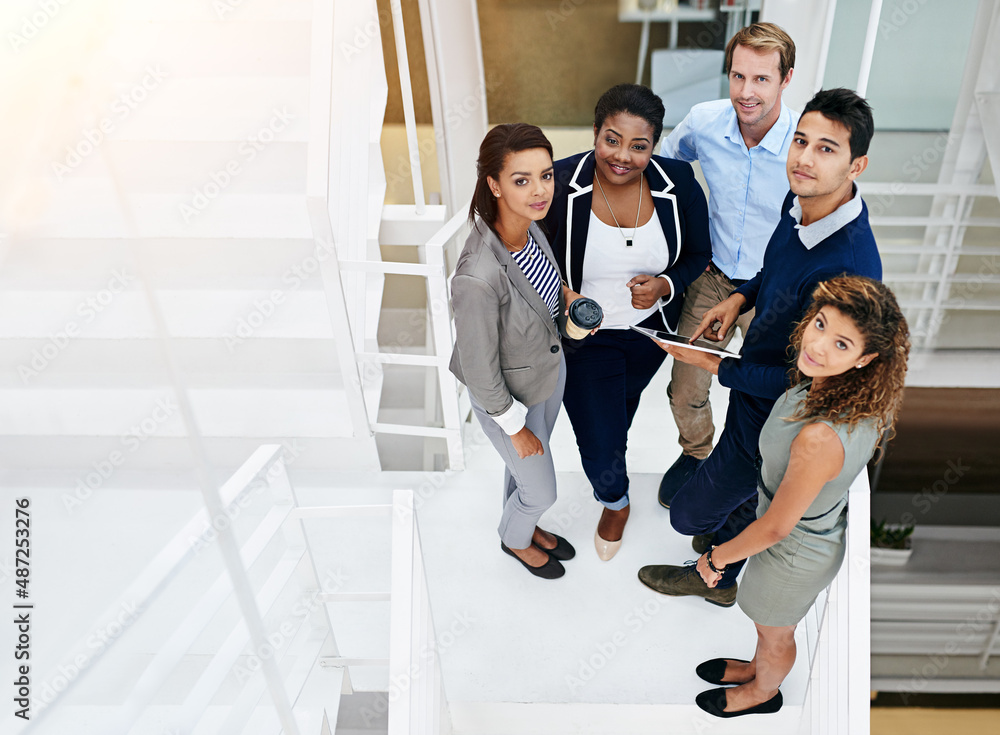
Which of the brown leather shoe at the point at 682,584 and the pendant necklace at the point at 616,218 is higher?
the pendant necklace at the point at 616,218

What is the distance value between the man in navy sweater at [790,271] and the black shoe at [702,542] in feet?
0.88

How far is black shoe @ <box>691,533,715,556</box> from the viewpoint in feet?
6.72

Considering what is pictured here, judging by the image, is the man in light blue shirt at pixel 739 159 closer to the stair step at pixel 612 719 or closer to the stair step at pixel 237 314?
the stair step at pixel 612 719

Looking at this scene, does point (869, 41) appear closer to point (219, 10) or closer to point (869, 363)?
point (869, 363)

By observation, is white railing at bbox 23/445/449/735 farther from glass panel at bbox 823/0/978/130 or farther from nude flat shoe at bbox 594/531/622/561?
glass panel at bbox 823/0/978/130

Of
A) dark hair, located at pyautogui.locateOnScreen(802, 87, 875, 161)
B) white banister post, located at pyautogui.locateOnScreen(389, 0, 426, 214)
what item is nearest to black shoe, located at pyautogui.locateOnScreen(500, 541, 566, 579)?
dark hair, located at pyautogui.locateOnScreen(802, 87, 875, 161)

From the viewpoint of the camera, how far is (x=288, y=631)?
5.08ft

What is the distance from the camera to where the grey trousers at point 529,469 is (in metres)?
1.67

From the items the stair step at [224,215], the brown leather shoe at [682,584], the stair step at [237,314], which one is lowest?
the brown leather shoe at [682,584]

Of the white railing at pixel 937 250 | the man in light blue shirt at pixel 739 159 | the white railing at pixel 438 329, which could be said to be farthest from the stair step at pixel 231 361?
the white railing at pixel 937 250

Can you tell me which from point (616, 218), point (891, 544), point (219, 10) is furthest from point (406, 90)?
Answer: point (891, 544)

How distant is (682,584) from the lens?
6.48ft

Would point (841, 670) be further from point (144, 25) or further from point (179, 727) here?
Answer: point (144, 25)

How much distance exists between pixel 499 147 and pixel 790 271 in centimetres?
62
